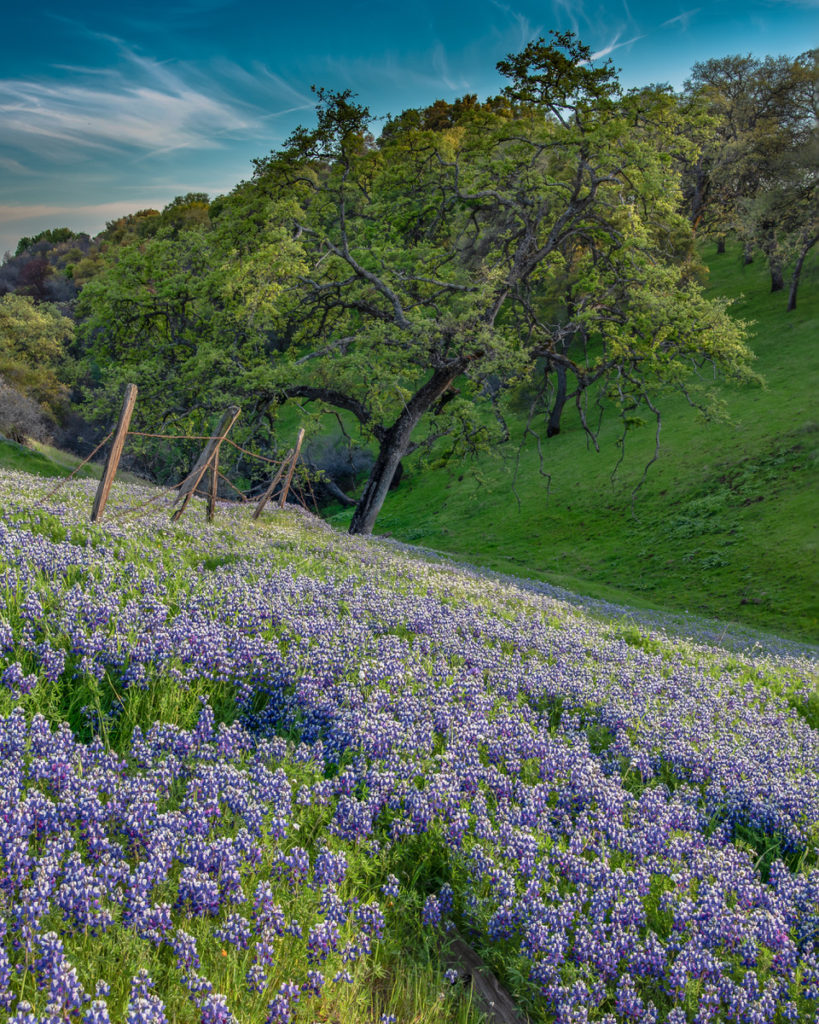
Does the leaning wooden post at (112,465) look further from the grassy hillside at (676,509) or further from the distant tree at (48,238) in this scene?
the distant tree at (48,238)

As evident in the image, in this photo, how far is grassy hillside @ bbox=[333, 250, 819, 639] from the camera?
26.9 m

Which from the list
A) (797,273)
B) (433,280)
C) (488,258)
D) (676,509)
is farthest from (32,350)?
(797,273)

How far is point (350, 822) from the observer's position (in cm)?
397

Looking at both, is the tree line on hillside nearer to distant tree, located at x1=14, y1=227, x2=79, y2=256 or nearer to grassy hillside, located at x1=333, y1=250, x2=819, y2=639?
grassy hillside, located at x1=333, y1=250, x2=819, y2=639

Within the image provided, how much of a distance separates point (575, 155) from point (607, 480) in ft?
72.1

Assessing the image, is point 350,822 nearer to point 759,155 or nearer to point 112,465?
point 112,465

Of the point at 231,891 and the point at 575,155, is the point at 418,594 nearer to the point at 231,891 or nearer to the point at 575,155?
the point at 231,891

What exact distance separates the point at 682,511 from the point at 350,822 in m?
33.2

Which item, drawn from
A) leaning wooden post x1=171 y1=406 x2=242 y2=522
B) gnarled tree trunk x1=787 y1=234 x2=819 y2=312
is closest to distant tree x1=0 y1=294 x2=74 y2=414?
leaning wooden post x1=171 y1=406 x2=242 y2=522

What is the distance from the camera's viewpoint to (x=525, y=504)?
133ft

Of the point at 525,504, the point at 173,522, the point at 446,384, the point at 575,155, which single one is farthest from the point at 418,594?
the point at 525,504

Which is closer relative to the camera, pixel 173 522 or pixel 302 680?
pixel 302 680

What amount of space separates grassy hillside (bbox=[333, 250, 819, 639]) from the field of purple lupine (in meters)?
18.4

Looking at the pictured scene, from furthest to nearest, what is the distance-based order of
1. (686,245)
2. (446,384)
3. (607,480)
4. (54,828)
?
(686,245) < (607,480) < (446,384) < (54,828)
